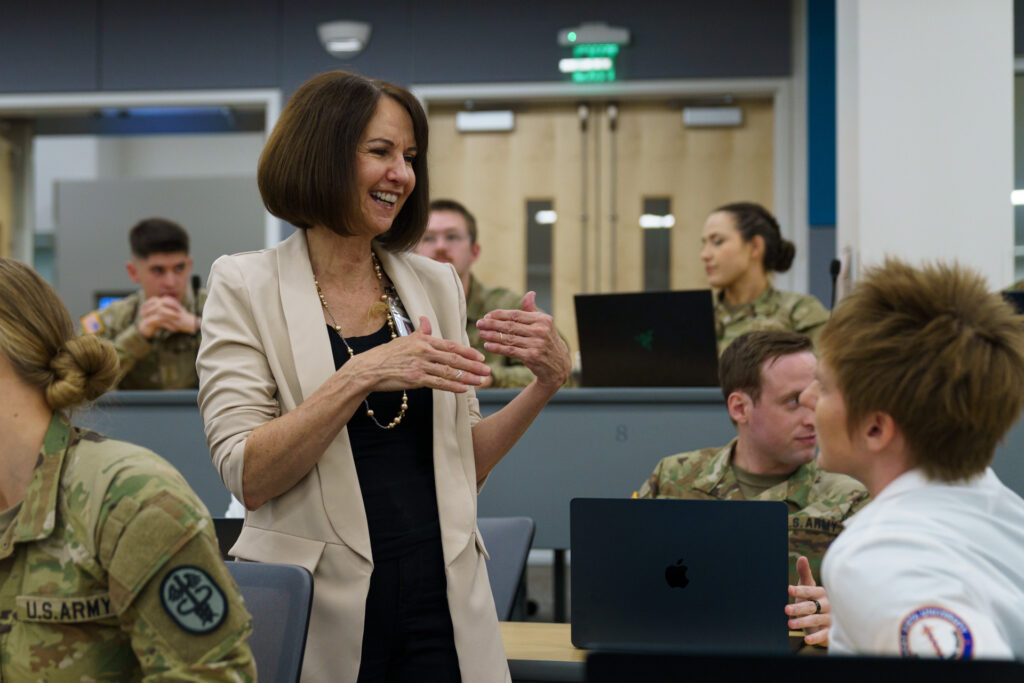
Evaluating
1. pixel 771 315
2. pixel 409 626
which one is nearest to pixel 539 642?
pixel 409 626

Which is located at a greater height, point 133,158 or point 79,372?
point 133,158

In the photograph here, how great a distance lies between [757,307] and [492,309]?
43.6 inches

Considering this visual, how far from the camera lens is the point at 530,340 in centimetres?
165

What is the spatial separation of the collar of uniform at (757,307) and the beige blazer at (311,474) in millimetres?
2806

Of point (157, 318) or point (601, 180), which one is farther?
point (601, 180)

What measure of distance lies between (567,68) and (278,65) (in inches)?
65.9

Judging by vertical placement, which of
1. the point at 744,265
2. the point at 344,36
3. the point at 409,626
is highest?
the point at 344,36

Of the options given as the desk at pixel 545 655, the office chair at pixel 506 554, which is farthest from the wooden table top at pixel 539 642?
the office chair at pixel 506 554

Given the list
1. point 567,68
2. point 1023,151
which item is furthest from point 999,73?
point 567,68

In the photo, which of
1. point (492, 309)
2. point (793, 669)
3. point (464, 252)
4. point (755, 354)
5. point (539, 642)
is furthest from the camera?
point (464, 252)

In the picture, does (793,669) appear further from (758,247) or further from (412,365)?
(758,247)

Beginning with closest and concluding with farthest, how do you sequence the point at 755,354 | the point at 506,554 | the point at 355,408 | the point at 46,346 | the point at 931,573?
the point at 931,573 → the point at 46,346 → the point at 355,408 → the point at 506,554 → the point at 755,354

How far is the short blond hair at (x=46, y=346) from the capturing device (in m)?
1.33

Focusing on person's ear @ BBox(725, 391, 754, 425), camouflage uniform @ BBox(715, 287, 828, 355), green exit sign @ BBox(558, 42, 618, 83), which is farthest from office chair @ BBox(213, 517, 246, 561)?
green exit sign @ BBox(558, 42, 618, 83)
